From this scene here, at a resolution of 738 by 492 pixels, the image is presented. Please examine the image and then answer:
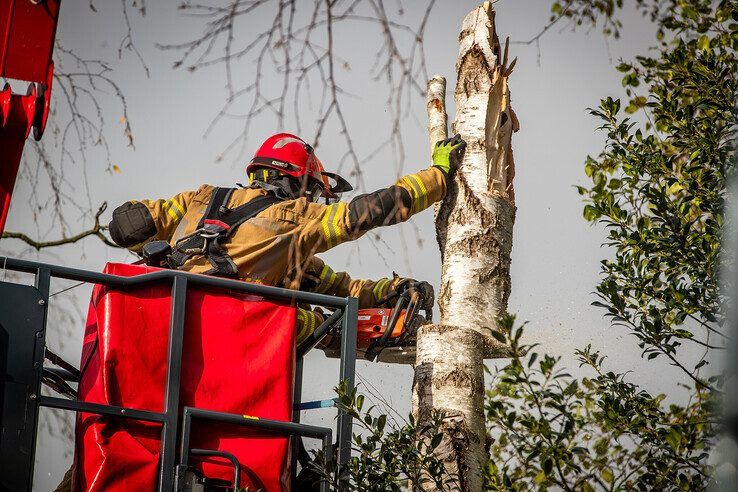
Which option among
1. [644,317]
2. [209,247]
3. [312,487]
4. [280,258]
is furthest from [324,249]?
[644,317]

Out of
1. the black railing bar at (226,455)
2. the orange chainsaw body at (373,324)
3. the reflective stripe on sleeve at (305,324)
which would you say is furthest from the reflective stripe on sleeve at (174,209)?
the black railing bar at (226,455)

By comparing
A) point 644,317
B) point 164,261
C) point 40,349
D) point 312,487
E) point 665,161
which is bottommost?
point 312,487

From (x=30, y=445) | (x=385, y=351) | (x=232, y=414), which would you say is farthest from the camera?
(x=385, y=351)

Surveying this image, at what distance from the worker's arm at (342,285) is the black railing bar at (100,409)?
2.32 meters

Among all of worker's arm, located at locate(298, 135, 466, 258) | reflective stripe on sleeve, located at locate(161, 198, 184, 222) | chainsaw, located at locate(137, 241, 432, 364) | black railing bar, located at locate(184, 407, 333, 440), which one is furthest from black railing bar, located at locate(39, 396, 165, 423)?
Result: reflective stripe on sleeve, located at locate(161, 198, 184, 222)

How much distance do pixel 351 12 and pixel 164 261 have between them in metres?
2.69

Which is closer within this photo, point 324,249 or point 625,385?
point 625,385

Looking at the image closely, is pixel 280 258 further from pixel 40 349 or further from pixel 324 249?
pixel 40 349

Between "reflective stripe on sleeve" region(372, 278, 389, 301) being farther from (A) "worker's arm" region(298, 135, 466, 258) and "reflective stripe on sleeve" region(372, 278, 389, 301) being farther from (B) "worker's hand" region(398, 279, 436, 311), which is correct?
(A) "worker's arm" region(298, 135, 466, 258)

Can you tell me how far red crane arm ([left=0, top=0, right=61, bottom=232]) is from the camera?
4.29 metres

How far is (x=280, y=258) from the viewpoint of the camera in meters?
5.58

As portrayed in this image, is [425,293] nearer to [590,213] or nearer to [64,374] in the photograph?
[590,213]

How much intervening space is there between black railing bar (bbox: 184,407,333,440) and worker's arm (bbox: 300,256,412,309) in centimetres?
192

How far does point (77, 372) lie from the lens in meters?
4.73
